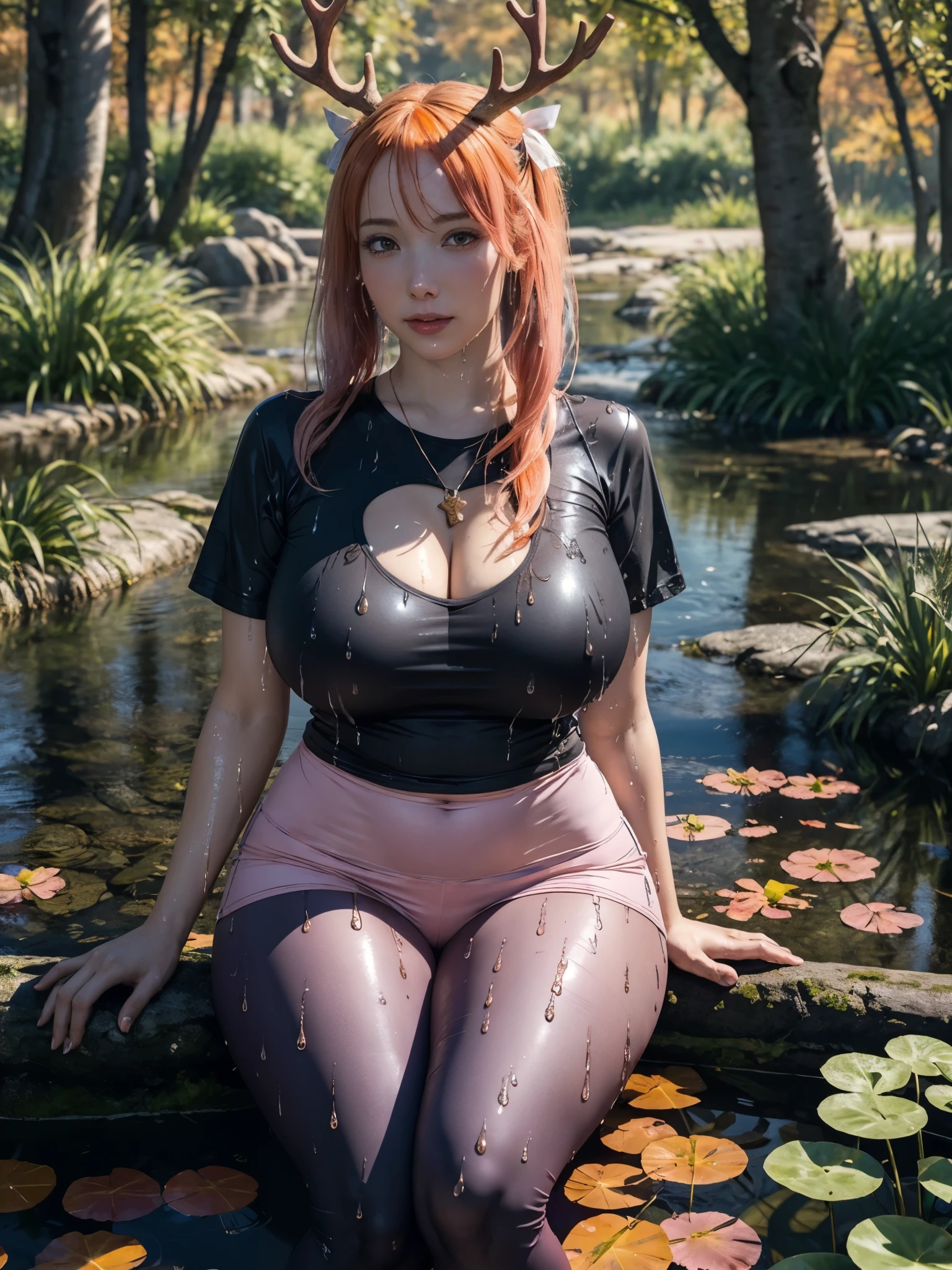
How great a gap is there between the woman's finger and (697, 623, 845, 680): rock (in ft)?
11.3

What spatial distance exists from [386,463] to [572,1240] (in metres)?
1.29

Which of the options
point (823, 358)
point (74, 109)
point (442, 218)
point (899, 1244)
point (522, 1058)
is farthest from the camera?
point (823, 358)

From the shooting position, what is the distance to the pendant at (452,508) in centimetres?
235

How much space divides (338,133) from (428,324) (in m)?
0.40

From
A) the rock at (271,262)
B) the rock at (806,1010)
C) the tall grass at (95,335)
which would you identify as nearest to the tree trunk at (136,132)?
the rock at (271,262)

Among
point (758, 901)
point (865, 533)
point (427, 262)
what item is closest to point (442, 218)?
point (427, 262)

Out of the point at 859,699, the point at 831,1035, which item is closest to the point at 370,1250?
the point at 831,1035

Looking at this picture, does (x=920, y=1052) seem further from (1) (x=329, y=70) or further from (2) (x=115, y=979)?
(1) (x=329, y=70)

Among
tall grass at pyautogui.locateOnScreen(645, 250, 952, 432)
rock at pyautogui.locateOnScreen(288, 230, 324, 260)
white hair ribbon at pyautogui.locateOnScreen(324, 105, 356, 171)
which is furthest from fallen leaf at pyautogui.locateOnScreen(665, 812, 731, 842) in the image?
rock at pyautogui.locateOnScreen(288, 230, 324, 260)

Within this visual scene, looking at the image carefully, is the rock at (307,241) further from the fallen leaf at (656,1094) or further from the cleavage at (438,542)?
the fallen leaf at (656,1094)

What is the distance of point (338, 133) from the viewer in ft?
7.98

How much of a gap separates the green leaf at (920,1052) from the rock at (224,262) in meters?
18.9

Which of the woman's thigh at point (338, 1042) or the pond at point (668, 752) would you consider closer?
the woman's thigh at point (338, 1042)

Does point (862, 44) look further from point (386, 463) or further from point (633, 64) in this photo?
point (633, 64)
